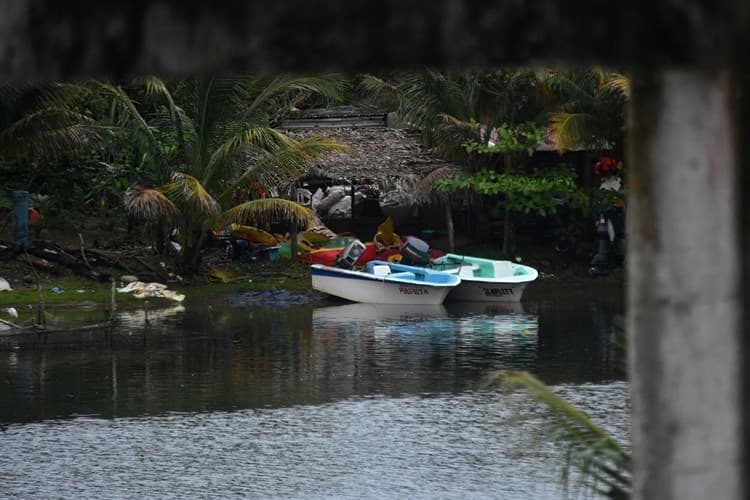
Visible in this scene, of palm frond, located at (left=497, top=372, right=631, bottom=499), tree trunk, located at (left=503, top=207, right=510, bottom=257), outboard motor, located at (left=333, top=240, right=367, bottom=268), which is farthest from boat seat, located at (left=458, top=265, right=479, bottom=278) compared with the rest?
palm frond, located at (left=497, top=372, right=631, bottom=499)

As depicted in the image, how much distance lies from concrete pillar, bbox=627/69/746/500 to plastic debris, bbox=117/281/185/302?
23252 millimetres

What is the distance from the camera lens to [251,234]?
3030cm

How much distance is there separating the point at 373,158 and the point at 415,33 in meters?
27.8

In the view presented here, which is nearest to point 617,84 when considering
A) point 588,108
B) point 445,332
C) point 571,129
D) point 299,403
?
point 571,129

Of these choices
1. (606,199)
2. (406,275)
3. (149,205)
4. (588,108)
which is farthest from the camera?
(606,199)

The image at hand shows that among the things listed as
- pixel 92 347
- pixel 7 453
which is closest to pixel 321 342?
pixel 92 347

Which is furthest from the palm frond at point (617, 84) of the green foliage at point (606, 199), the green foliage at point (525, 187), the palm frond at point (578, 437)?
the palm frond at point (578, 437)

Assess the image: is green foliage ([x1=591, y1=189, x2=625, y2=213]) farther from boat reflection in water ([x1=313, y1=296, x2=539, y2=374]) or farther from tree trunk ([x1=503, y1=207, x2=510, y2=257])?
boat reflection in water ([x1=313, y1=296, x2=539, y2=374])

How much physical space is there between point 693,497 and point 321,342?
18123 mm

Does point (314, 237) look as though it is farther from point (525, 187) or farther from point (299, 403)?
point (299, 403)

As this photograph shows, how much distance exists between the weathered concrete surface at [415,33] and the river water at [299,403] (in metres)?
3.96

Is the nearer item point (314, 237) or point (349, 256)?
point (349, 256)

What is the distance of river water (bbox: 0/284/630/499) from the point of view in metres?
11.8

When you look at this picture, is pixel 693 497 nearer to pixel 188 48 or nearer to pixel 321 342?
pixel 188 48
